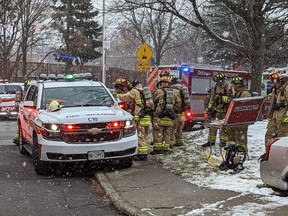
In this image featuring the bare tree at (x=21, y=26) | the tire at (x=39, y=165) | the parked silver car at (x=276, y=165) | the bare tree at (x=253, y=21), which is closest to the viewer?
the parked silver car at (x=276, y=165)

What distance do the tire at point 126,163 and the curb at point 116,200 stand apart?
74cm

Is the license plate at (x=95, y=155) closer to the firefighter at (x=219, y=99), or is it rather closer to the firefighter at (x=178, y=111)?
the firefighter at (x=178, y=111)

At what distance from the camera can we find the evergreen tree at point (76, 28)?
3965 cm

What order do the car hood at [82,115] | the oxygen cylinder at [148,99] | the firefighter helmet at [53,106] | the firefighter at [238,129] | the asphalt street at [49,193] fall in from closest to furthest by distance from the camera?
1. the asphalt street at [49,193]
2. the car hood at [82,115]
3. the firefighter helmet at [53,106]
4. the firefighter at [238,129]
5. the oxygen cylinder at [148,99]

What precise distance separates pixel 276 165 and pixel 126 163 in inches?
157

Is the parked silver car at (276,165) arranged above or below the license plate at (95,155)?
above

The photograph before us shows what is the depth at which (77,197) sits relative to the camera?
24.8 ft

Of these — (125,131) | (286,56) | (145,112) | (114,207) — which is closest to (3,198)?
(114,207)

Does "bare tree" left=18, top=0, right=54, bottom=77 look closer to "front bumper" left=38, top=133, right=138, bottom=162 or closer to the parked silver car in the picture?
"front bumper" left=38, top=133, right=138, bottom=162

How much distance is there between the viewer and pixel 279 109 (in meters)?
8.80

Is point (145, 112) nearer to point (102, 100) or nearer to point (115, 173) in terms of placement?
point (102, 100)

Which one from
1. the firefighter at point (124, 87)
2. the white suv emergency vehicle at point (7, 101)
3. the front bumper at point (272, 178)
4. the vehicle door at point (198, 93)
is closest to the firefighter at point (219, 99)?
the firefighter at point (124, 87)

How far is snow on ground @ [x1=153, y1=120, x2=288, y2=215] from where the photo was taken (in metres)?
6.85

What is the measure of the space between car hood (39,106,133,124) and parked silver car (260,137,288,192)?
138 inches
